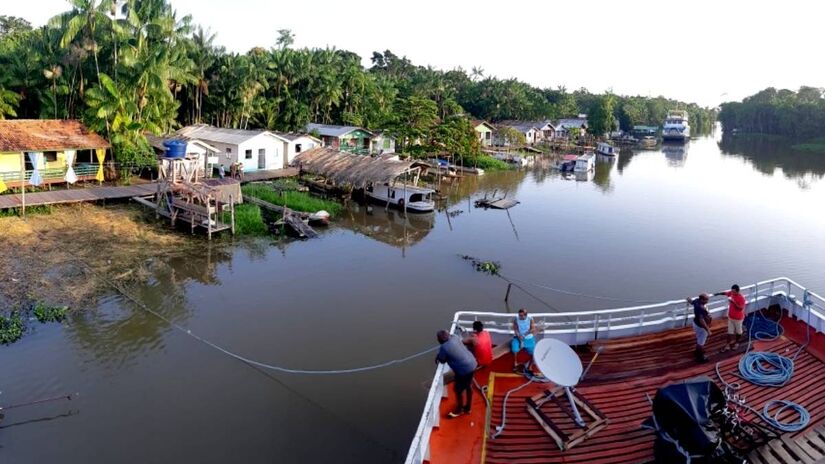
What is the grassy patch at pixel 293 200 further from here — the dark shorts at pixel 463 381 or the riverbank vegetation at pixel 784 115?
the riverbank vegetation at pixel 784 115

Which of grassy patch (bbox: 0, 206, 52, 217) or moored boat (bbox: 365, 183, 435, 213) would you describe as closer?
grassy patch (bbox: 0, 206, 52, 217)

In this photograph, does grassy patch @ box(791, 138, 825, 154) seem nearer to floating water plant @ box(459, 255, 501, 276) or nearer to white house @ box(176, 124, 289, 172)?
white house @ box(176, 124, 289, 172)

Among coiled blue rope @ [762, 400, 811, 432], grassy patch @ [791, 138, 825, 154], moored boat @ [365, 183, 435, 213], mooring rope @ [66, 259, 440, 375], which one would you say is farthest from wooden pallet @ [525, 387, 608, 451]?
grassy patch @ [791, 138, 825, 154]

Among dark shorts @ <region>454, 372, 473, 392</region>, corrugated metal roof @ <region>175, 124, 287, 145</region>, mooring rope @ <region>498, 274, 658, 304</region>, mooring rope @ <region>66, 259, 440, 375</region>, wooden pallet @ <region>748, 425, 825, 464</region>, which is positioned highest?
corrugated metal roof @ <region>175, 124, 287, 145</region>

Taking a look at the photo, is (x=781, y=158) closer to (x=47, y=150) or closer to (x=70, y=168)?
(x=70, y=168)

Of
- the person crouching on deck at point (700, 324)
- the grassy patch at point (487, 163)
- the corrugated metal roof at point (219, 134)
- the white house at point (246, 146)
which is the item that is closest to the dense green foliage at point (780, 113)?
the grassy patch at point (487, 163)

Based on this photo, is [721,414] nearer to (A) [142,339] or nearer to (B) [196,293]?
(A) [142,339]

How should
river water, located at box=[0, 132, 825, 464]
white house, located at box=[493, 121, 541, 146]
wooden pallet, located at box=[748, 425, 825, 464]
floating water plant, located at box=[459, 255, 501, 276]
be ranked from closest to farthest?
wooden pallet, located at box=[748, 425, 825, 464]
river water, located at box=[0, 132, 825, 464]
floating water plant, located at box=[459, 255, 501, 276]
white house, located at box=[493, 121, 541, 146]

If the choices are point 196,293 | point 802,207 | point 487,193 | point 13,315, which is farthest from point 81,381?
point 802,207
